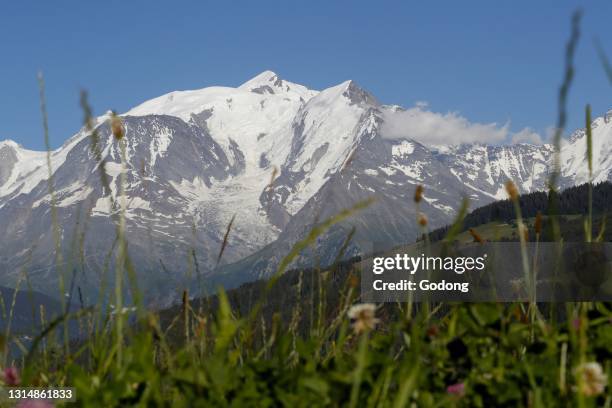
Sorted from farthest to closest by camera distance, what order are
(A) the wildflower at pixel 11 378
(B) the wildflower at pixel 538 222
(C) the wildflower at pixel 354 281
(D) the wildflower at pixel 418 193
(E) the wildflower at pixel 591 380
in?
(B) the wildflower at pixel 538 222
(C) the wildflower at pixel 354 281
(A) the wildflower at pixel 11 378
(D) the wildflower at pixel 418 193
(E) the wildflower at pixel 591 380

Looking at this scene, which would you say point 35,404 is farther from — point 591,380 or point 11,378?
point 591,380

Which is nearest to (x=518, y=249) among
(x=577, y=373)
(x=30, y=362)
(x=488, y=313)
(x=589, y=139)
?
(x=488, y=313)

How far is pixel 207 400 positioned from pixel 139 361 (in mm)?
507

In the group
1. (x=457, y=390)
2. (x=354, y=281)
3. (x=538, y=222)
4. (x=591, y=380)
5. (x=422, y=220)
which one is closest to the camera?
(x=591, y=380)

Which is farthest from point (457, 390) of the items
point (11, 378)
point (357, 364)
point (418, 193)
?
point (11, 378)

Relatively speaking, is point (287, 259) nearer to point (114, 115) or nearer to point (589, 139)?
point (114, 115)

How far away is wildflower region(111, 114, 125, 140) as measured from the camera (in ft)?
11.7

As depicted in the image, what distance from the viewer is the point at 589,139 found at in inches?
143

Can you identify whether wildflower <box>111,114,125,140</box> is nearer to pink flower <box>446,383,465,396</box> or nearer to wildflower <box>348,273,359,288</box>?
wildflower <box>348,273,359,288</box>

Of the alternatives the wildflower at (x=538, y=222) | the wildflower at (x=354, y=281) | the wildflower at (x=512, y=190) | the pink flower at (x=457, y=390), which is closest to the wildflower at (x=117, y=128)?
the wildflower at (x=354, y=281)

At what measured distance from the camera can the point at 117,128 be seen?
11.9ft

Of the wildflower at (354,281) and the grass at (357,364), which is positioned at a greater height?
the wildflower at (354,281)

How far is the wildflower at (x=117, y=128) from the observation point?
3.55 m

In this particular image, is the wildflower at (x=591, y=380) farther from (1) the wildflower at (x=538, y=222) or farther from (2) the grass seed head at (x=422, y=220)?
(1) the wildflower at (x=538, y=222)
